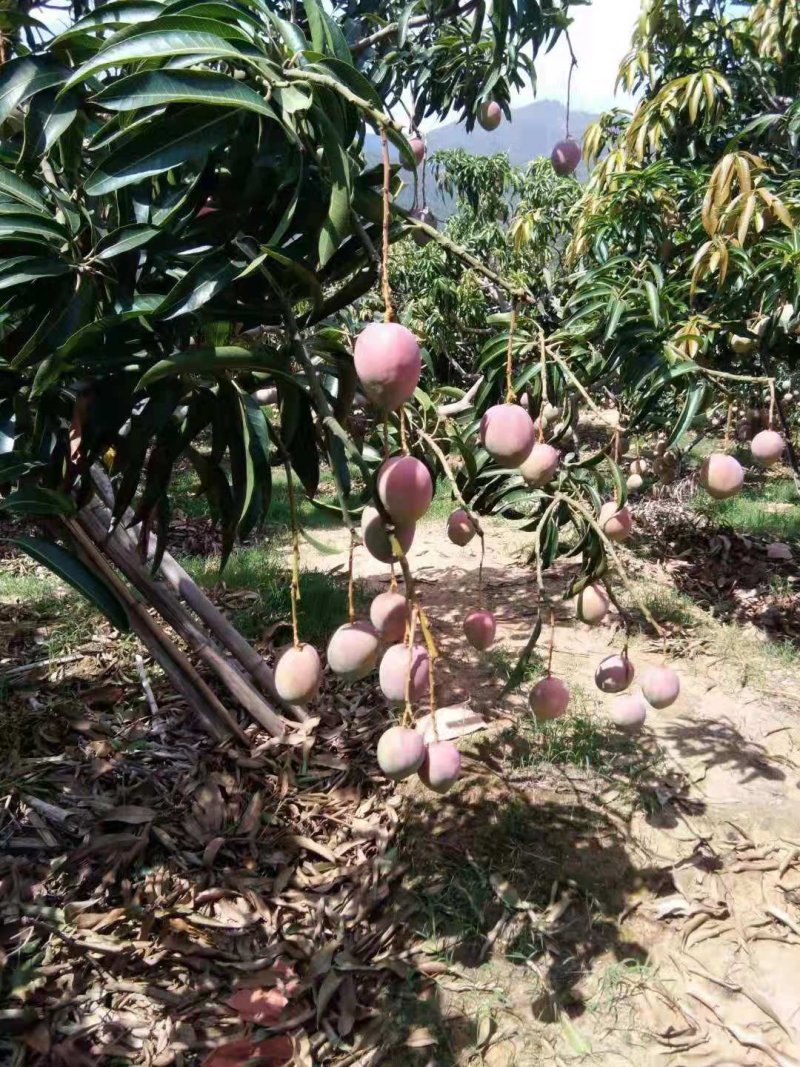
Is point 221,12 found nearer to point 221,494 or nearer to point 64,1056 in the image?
point 221,494

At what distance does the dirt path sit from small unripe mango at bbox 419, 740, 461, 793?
36.3 inches

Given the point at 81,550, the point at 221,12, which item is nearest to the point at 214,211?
the point at 221,12

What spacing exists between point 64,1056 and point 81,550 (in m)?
1.02

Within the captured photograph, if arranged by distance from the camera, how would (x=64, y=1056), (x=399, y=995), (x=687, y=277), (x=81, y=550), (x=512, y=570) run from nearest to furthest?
(x=64, y=1056) < (x=399, y=995) < (x=81, y=550) < (x=687, y=277) < (x=512, y=570)

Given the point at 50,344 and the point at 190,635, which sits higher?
A: the point at 50,344

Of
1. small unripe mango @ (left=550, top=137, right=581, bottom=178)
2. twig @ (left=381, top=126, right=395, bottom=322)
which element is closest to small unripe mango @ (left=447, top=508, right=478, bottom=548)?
twig @ (left=381, top=126, right=395, bottom=322)

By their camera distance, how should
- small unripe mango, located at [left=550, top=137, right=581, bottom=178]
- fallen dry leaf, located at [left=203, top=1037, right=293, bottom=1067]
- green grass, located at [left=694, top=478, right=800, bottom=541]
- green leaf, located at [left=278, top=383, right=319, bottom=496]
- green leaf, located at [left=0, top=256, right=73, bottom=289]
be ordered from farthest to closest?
green grass, located at [left=694, top=478, right=800, bottom=541] < small unripe mango, located at [left=550, top=137, right=581, bottom=178] < fallen dry leaf, located at [left=203, top=1037, right=293, bottom=1067] < green leaf, located at [left=278, top=383, right=319, bottom=496] < green leaf, located at [left=0, top=256, right=73, bottom=289]

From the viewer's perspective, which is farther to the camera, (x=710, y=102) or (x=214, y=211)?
(x=710, y=102)

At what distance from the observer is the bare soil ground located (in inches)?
62.4

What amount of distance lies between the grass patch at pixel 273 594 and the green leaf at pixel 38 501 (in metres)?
1.76

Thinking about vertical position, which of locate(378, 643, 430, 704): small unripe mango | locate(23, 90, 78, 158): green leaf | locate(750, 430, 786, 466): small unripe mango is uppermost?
locate(23, 90, 78, 158): green leaf

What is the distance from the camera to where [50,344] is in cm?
92

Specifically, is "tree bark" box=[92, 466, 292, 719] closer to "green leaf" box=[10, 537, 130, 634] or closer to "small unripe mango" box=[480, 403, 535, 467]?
"green leaf" box=[10, 537, 130, 634]

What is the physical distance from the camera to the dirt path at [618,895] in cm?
161
